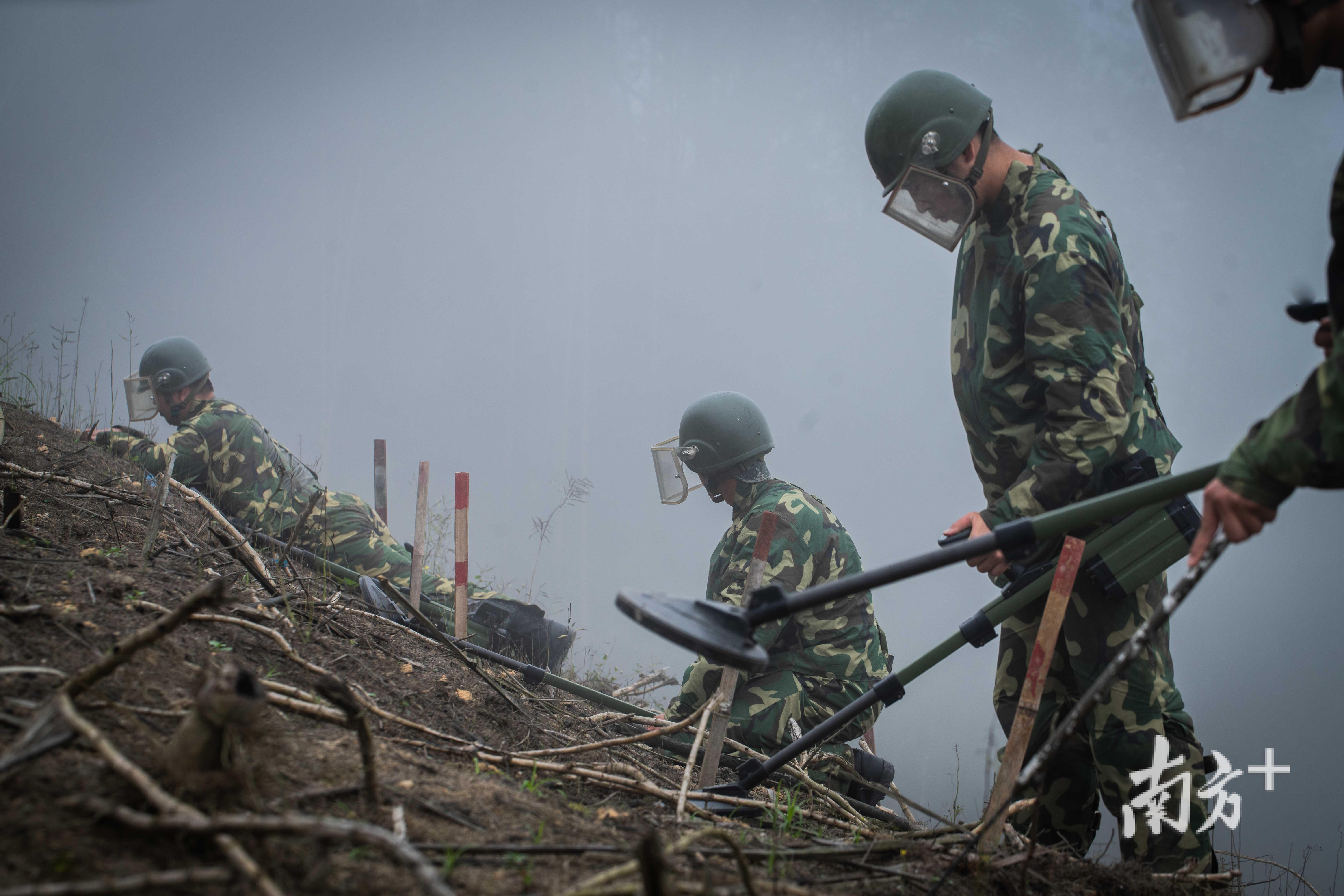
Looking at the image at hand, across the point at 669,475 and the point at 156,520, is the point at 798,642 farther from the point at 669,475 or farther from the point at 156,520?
the point at 156,520

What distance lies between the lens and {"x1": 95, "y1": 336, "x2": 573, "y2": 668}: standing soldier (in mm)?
5379

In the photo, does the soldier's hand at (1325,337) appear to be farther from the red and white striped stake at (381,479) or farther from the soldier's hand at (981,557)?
the red and white striped stake at (381,479)

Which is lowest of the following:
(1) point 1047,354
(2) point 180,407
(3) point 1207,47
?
(1) point 1047,354

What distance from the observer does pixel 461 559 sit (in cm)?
399

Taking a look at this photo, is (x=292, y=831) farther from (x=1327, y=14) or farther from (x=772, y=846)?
(x=1327, y=14)

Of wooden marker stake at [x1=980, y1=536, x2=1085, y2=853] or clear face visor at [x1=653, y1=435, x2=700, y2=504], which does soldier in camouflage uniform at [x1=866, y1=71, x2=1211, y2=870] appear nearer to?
wooden marker stake at [x1=980, y1=536, x2=1085, y2=853]

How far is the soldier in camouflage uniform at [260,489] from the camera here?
5.72 metres

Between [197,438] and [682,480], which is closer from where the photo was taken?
[682,480]

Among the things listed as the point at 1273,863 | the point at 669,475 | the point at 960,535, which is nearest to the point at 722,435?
the point at 669,475

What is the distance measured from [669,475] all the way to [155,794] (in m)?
4.29

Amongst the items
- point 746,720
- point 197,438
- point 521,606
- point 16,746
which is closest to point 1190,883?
point 746,720

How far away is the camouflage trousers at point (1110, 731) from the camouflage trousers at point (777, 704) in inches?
41.7

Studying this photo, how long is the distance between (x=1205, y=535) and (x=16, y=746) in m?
1.91

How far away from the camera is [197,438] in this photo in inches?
231
